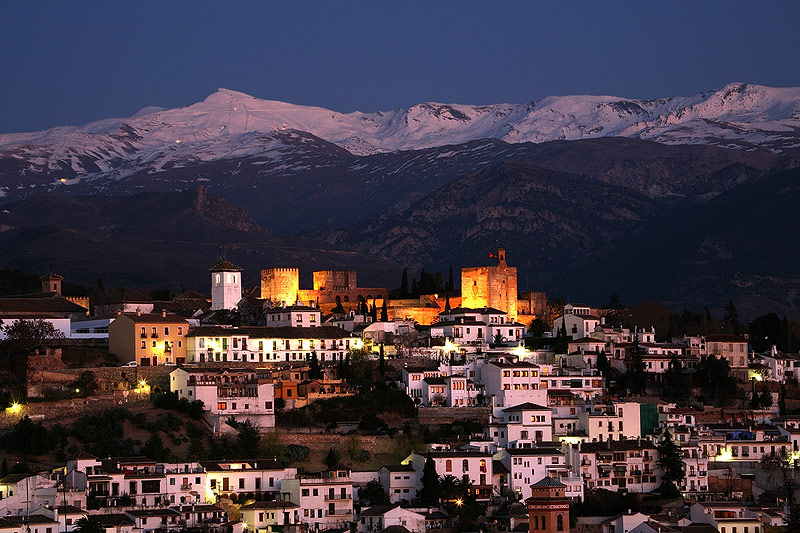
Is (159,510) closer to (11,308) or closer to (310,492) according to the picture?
(310,492)

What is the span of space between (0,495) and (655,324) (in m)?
54.4

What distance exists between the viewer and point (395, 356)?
8500 centimetres

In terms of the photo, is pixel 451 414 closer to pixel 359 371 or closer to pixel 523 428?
pixel 523 428

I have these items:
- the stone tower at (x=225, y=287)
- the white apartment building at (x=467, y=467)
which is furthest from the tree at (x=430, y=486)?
the stone tower at (x=225, y=287)

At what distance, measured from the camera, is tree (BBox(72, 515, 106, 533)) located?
56188 mm

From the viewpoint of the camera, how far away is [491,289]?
102062mm

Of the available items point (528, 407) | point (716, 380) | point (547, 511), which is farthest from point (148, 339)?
point (716, 380)

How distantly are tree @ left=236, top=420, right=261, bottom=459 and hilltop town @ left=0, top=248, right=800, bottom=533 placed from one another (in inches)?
4.0

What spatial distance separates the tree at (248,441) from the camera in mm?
68438

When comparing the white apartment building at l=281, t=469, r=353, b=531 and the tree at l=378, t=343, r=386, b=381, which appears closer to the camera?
the white apartment building at l=281, t=469, r=353, b=531

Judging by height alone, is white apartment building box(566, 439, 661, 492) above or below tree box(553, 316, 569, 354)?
below

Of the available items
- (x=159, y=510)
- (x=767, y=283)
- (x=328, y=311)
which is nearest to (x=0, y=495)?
(x=159, y=510)

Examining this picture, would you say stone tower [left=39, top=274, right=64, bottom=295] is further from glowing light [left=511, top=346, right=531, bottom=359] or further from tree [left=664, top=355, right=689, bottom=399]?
tree [left=664, top=355, right=689, bottom=399]

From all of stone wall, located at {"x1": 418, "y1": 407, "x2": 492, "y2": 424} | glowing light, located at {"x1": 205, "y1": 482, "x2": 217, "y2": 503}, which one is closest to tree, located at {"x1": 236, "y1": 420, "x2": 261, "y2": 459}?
glowing light, located at {"x1": 205, "y1": 482, "x2": 217, "y2": 503}
